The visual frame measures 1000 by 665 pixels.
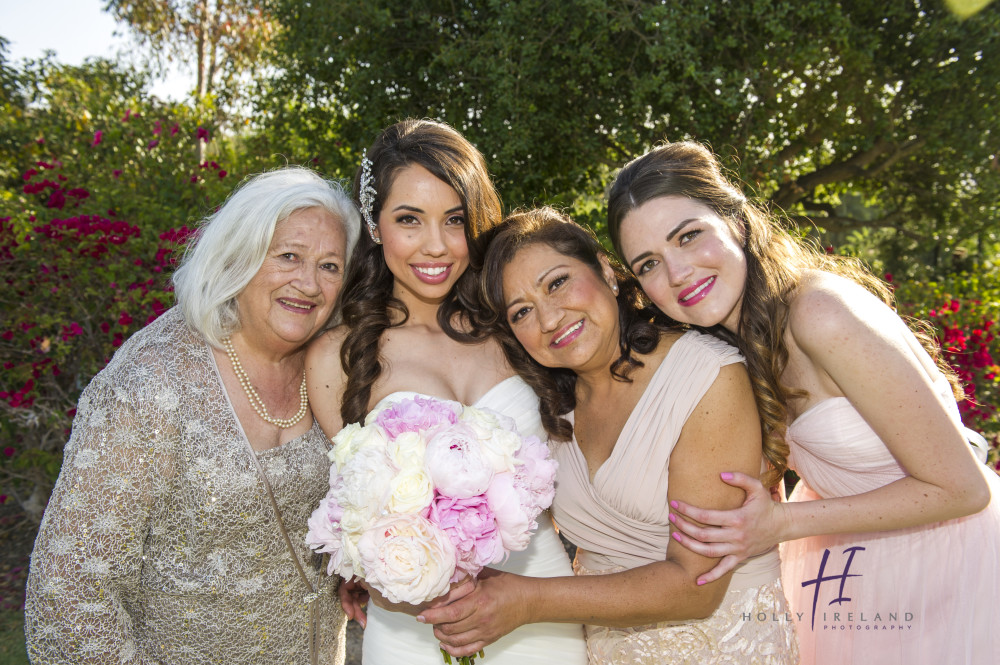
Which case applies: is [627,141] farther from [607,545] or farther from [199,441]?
[199,441]

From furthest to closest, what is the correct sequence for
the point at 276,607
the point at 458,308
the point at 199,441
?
the point at 458,308
the point at 276,607
the point at 199,441

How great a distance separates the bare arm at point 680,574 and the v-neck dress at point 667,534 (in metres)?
0.07

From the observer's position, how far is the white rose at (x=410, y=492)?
1.91 meters

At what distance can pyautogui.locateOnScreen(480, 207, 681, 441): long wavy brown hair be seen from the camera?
2.81 meters

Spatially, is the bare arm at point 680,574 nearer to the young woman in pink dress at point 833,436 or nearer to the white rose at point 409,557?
the young woman in pink dress at point 833,436

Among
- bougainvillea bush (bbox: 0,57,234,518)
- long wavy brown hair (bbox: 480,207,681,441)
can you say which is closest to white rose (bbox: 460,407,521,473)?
long wavy brown hair (bbox: 480,207,681,441)

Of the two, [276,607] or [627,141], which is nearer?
[276,607]

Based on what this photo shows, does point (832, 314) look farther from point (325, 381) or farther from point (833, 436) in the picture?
point (325, 381)

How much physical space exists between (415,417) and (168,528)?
1212 mm

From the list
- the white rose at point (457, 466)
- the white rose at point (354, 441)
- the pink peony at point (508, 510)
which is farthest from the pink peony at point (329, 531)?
the pink peony at point (508, 510)

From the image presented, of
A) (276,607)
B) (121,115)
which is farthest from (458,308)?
(121,115)

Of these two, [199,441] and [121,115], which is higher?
[121,115]

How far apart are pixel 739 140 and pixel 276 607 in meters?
5.52

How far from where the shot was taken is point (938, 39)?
19.3 feet
